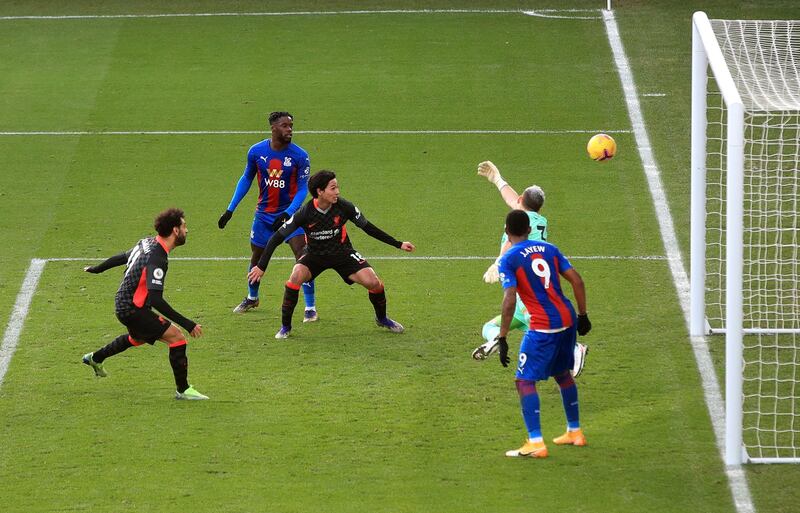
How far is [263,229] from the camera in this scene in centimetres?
1379

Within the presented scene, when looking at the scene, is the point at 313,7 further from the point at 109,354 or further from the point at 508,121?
the point at 109,354

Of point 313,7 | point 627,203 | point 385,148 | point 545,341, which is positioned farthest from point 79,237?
point 313,7

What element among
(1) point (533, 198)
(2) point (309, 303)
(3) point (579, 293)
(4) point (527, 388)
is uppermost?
(1) point (533, 198)

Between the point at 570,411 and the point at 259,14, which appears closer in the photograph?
the point at 570,411

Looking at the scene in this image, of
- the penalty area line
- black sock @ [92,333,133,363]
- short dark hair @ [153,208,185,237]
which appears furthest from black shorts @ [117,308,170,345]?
the penalty area line

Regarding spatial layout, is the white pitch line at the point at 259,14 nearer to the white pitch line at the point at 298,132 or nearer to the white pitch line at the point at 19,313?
the white pitch line at the point at 298,132

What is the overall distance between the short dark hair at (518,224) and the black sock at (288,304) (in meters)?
3.48

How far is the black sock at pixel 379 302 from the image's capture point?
12898 mm

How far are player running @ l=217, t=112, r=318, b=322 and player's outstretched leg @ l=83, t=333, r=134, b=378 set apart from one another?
7.09 feet

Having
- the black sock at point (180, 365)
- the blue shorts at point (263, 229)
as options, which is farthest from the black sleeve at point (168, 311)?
the blue shorts at point (263, 229)

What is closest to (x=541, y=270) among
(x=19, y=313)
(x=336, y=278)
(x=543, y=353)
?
(x=543, y=353)

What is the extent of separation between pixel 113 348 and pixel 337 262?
2.32 meters

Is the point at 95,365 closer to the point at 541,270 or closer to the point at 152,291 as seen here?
the point at 152,291

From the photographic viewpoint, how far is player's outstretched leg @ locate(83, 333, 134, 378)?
37.9 ft
